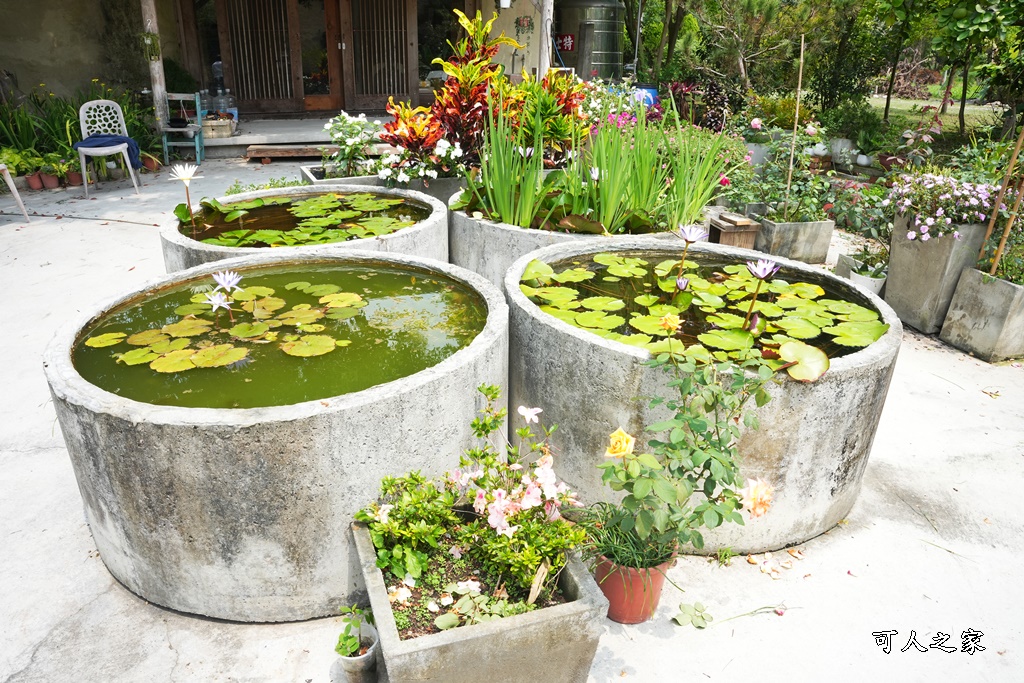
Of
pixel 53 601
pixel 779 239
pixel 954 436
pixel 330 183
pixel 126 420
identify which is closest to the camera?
pixel 126 420

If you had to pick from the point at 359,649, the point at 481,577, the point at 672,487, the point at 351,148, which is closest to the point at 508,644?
the point at 481,577

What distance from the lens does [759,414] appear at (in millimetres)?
1991

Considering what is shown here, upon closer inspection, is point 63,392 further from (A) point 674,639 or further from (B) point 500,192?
(B) point 500,192

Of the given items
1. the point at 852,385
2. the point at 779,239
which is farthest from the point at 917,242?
the point at 852,385

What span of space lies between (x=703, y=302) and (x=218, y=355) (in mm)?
1700

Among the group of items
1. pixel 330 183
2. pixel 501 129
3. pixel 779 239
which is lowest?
pixel 779 239

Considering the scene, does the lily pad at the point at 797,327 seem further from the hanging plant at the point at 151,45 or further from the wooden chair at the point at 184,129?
the hanging plant at the point at 151,45

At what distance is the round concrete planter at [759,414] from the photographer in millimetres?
2008

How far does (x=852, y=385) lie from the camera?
6.65 feet

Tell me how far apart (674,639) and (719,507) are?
18.3 inches

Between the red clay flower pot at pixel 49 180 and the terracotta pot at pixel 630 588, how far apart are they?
7123 millimetres

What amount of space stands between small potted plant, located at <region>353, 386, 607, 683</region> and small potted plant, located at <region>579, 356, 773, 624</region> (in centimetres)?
18

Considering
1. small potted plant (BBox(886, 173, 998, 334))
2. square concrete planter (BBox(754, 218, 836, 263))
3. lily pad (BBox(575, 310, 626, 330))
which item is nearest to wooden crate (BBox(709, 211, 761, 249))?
small potted plant (BBox(886, 173, 998, 334))

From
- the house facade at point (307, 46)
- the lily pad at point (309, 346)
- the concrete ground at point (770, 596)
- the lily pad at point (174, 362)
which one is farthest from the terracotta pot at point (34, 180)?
the lily pad at point (309, 346)
